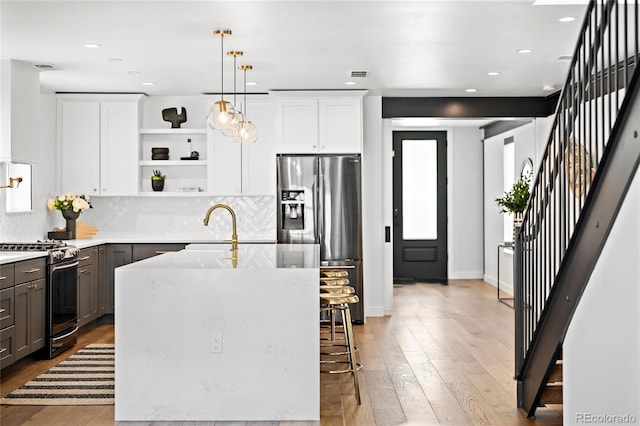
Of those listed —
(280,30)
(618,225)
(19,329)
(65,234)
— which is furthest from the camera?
(65,234)

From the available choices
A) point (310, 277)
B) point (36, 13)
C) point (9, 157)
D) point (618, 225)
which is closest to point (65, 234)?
point (9, 157)

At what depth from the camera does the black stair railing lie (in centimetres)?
331

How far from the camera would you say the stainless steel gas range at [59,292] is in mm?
5871

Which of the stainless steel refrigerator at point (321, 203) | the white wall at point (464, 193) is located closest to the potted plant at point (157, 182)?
the stainless steel refrigerator at point (321, 203)

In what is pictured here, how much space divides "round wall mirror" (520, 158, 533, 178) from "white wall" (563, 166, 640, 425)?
18.2 ft

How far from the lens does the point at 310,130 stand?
774 centimetres

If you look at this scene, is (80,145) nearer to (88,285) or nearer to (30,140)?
(30,140)

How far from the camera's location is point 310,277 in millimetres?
4270

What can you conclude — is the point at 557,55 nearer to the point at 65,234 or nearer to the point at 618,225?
the point at 618,225

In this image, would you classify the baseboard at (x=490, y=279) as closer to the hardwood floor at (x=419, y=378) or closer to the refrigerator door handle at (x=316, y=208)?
the hardwood floor at (x=419, y=378)

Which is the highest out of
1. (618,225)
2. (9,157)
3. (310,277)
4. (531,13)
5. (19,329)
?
(531,13)

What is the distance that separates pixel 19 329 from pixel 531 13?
Answer: 4395mm

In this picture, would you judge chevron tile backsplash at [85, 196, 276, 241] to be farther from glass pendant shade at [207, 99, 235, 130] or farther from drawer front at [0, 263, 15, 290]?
glass pendant shade at [207, 99, 235, 130]

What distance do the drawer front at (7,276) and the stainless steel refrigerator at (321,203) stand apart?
10.1 ft
